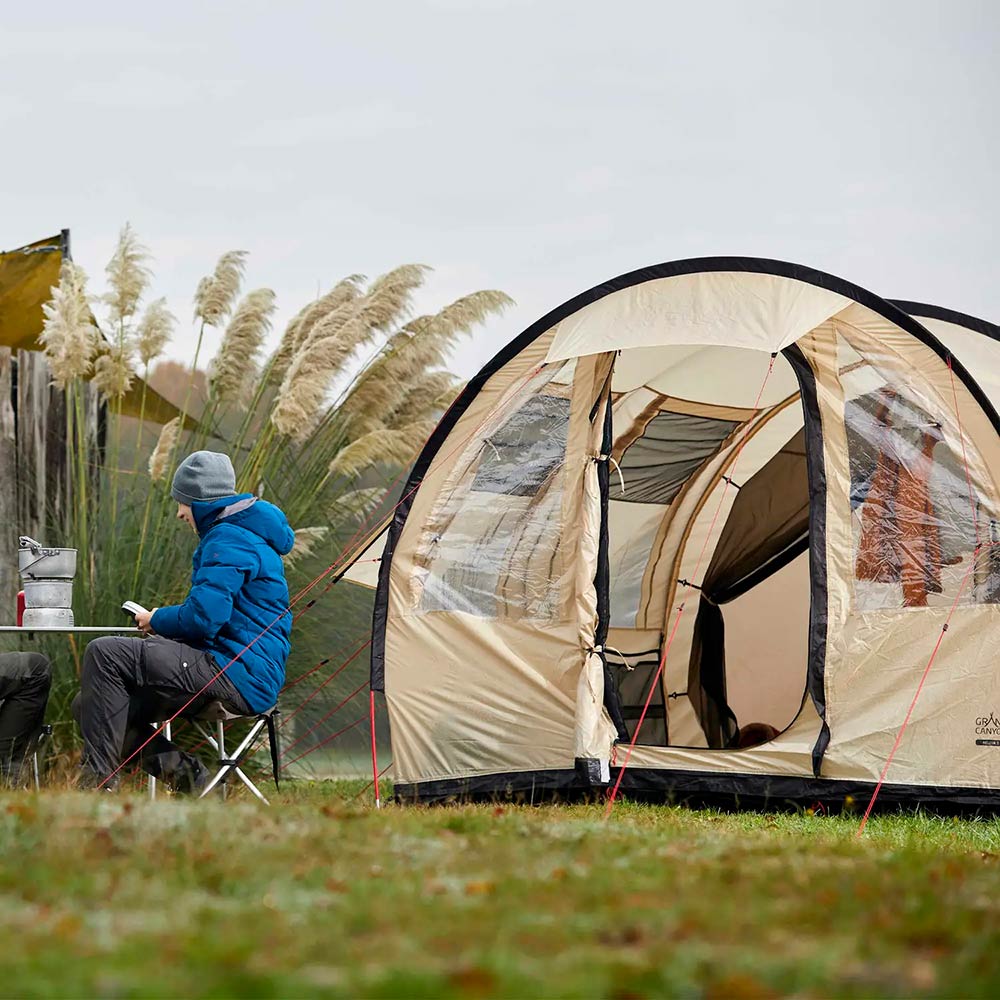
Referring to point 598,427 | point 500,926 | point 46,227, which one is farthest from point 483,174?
point 500,926

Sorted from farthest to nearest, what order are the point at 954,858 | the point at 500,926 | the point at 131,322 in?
the point at 131,322 < the point at 954,858 < the point at 500,926

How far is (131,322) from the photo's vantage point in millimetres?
6578

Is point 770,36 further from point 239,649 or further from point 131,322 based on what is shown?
point 239,649

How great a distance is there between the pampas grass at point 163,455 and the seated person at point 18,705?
1.46 meters

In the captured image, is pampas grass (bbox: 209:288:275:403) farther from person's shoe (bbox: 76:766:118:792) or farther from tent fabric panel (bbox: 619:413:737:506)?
person's shoe (bbox: 76:766:118:792)

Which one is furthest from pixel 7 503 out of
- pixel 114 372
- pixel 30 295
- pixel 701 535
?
pixel 701 535

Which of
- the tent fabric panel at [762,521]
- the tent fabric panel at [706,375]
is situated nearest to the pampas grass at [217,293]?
the tent fabric panel at [706,375]

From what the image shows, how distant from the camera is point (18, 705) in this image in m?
4.82

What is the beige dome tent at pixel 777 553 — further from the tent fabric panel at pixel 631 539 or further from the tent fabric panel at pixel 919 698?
the tent fabric panel at pixel 631 539

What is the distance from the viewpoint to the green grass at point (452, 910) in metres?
1.86

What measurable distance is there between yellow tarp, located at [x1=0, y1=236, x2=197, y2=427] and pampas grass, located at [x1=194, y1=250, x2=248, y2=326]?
62cm

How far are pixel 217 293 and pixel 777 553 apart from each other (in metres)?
3.03

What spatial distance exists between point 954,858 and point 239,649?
8.02 feet

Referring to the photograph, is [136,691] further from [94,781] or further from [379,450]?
[379,450]
